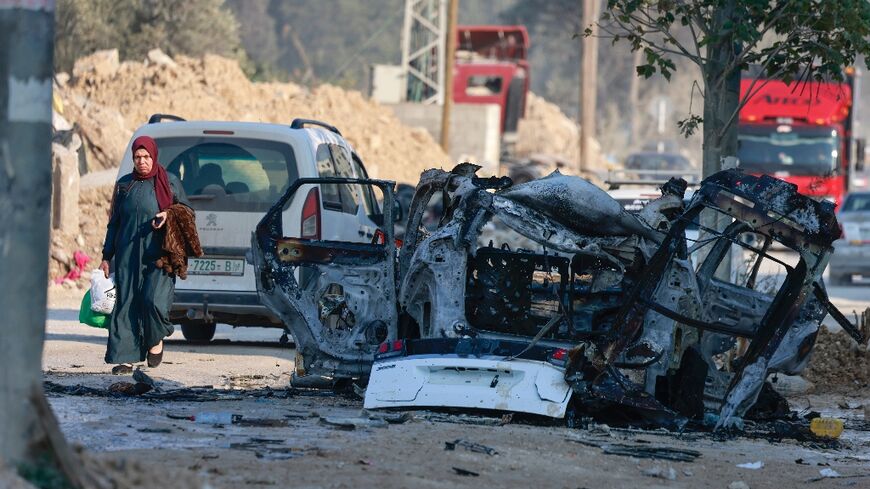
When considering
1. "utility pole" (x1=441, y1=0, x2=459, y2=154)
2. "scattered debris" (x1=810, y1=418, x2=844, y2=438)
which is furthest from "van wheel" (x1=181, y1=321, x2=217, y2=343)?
"utility pole" (x1=441, y1=0, x2=459, y2=154)

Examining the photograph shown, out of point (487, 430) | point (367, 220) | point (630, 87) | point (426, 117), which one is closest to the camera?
point (487, 430)

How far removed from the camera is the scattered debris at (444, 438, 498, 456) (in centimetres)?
769

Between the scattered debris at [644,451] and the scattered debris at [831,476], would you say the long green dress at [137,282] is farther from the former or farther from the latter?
the scattered debris at [831,476]

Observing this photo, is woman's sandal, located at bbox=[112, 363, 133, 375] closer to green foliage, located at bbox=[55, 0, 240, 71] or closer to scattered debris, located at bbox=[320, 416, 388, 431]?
scattered debris, located at bbox=[320, 416, 388, 431]

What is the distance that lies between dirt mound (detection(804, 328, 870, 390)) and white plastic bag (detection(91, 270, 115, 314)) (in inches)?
227

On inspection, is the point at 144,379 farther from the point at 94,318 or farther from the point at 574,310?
the point at 574,310

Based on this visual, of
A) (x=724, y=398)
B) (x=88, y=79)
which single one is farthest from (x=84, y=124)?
(x=724, y=398)

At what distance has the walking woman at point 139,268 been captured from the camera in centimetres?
1107

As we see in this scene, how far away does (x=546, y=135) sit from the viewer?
58875 mm

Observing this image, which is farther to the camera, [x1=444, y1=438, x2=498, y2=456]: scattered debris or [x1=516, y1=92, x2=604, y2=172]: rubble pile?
[x1=516, y1=92, x2=604, y2=172]: rubble pile

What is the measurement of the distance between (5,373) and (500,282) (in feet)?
14.5

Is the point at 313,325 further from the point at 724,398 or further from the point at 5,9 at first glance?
the point at 5,9

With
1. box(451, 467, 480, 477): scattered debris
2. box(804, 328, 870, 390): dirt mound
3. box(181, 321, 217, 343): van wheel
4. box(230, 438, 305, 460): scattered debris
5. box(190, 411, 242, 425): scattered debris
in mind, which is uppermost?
box(451, 467, 480, 477): scattered debris

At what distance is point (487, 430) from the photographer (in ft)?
27.8
